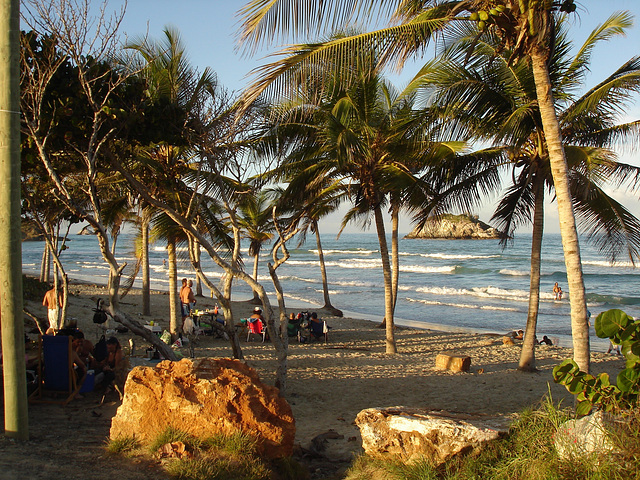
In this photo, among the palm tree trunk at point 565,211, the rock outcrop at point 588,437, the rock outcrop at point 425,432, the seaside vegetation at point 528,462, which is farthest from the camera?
the palm tree trunk at point 565,211

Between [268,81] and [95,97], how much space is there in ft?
10.9

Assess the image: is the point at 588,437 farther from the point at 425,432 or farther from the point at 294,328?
the point at 294,328

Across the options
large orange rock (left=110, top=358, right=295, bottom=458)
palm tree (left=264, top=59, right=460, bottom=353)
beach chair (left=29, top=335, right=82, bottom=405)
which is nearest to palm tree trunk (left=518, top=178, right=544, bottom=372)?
palm tree (left=264, top=59, right=460, bottom=353)

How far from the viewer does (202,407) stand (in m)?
4.77

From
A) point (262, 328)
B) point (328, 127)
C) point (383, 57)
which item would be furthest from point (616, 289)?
point (383, 57)

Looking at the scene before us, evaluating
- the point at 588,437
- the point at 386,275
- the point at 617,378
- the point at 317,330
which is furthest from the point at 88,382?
the point at 317,330

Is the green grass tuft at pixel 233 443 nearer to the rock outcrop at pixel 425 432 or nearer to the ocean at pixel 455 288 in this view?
the rock outcrop at pixel 425 432

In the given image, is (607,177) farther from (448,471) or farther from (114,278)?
(114,278)

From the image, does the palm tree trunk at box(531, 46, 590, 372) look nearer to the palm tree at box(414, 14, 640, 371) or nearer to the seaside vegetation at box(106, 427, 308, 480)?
the palm tree at box(414, 14, 640, 371)

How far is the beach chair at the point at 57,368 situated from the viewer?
6531 mm

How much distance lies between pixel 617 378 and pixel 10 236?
532 cm

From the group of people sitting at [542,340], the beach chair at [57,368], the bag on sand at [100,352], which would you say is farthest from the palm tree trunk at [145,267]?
the group of people sitting at [542,340]

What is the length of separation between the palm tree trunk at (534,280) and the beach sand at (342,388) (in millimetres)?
338

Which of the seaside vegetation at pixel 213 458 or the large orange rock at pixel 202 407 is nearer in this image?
the seaside vegetation at pixel 213 458
